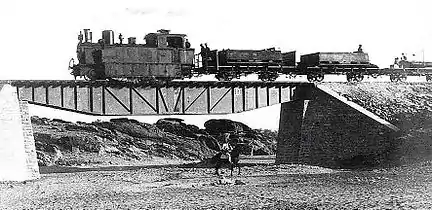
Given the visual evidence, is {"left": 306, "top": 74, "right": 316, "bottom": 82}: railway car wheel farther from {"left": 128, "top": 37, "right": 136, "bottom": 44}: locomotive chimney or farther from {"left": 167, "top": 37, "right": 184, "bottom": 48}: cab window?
{"left": 128, "top": 37, "right": 136, "bottom": 44}: locomotive chimney

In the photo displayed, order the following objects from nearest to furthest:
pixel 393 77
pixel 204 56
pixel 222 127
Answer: pixel 204 56
pixel 393 77
pixel 222 127

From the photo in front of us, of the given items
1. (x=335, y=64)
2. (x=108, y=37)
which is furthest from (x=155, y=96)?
(x=335, y=64)

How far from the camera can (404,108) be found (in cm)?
3897

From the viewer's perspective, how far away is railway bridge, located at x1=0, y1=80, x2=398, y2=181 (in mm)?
30219

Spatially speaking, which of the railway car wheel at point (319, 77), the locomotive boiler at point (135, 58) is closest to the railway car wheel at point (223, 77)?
the locomotive boiler at point (135, 58)

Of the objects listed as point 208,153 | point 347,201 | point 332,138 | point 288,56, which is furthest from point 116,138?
point 347,201

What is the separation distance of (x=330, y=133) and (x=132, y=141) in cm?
3012

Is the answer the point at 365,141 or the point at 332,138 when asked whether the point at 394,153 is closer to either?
the point at 365,141

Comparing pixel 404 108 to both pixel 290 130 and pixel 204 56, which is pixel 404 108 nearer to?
pixel 290 130

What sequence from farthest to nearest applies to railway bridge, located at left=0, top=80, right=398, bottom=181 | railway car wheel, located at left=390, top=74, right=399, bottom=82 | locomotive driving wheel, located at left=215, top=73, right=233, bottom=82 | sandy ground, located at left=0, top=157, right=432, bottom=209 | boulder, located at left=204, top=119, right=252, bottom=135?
boulder, located at left=204, top=119, right=252, bottom=135
railway car wheel, located at left=390, top=74, right=399, bottom=82
locomotive driving wheel, located at left=215, top=73, right=233, bottom=82
railway bridge, located at left=0, top=80, right=398, bottom=181
sandy ground, located at left=0, top=157, right=432, bottom=209

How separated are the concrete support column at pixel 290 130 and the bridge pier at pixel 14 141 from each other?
17.5 metres

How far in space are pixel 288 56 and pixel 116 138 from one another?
Result: 27.4 m

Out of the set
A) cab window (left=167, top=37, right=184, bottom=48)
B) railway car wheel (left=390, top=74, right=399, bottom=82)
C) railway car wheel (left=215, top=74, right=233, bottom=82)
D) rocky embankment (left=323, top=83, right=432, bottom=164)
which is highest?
cab window (left=167, top=37, right=184, bottom=48)

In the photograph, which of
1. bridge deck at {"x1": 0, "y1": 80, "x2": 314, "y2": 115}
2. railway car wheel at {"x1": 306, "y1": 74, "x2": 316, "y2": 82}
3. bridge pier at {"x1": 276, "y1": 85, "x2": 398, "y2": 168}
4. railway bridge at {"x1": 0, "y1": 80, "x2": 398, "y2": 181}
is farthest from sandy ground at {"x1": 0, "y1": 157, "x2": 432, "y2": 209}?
railway car wheel at {"x1": 306, "y1": 74, "x2": 316, "y2": 82}
